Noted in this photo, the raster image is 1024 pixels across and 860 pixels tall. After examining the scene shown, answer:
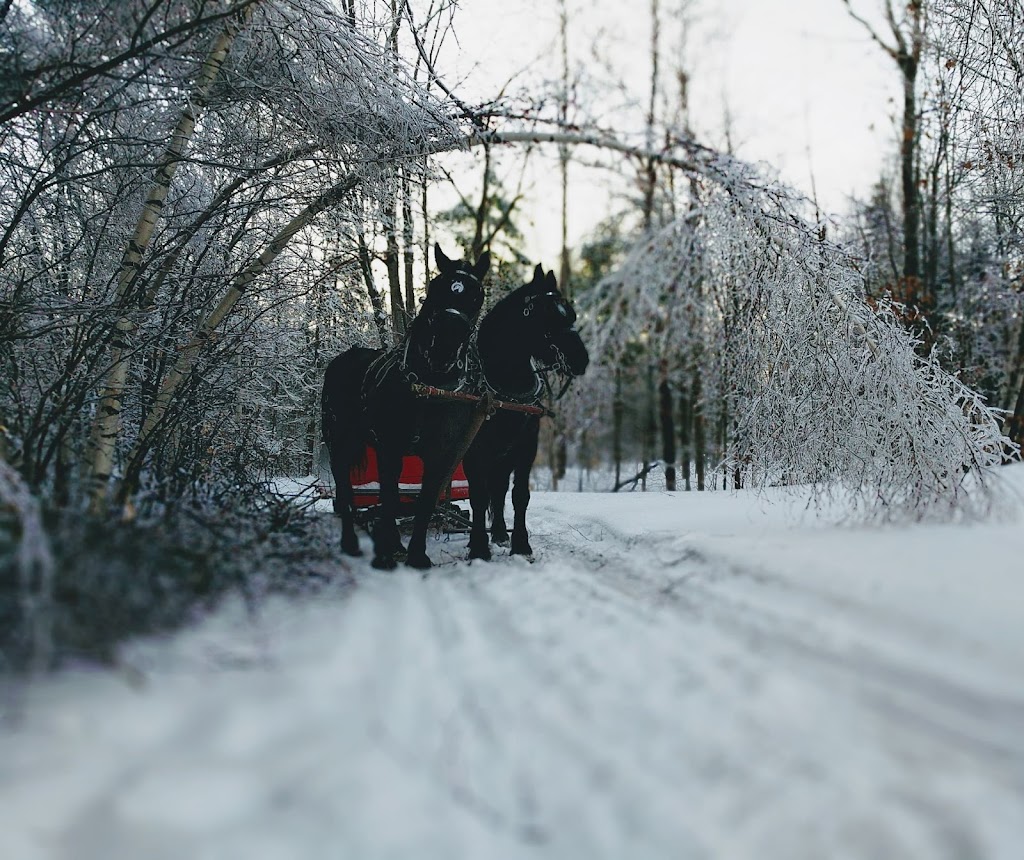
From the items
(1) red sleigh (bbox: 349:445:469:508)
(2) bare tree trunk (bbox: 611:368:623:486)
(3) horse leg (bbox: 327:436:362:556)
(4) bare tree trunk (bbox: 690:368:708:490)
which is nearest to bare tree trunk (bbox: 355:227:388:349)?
(1) red sleigh (bbox: 349:445:469:508)

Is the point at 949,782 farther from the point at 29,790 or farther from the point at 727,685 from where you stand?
the point at 29,790

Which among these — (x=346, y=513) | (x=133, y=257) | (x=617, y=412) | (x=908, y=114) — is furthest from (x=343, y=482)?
(x=617, y=412)

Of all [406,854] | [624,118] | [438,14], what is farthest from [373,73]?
[406,854]

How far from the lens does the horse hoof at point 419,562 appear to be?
4508 millimetres

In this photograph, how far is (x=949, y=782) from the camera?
5.38 ft

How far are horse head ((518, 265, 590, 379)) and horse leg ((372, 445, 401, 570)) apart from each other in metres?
1.30

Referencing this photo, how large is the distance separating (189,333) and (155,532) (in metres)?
3.40

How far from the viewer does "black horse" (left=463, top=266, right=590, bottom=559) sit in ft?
16.0

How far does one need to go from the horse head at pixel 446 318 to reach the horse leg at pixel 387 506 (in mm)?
699

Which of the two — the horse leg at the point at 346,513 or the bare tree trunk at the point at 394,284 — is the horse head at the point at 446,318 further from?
the bare tree trunk at the point at 394,284

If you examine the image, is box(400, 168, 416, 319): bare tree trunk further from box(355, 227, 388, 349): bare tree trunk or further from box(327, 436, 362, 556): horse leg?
box(327, 436, 362, 556): horse leg

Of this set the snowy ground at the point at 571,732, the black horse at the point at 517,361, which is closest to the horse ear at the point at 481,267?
the black horse at the point at 517,361

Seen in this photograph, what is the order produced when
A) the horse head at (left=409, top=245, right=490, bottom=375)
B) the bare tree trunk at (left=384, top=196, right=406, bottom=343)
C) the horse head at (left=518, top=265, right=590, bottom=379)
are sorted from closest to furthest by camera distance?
the horse head at (left=409, top=245, right=490, bottom=375) → the horse head at (left=518, top=265, right=590, bottom=379) → the bare tree trunk at (left=384, top=196, right=406, bottom=343)

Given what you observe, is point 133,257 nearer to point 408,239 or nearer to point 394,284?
point 394,284
